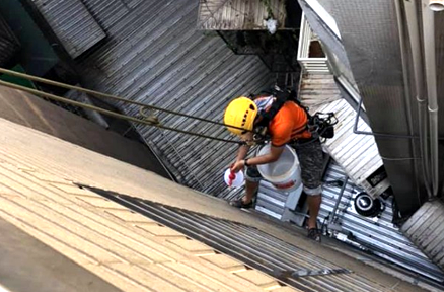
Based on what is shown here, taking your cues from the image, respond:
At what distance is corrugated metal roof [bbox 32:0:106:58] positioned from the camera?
41.9ft

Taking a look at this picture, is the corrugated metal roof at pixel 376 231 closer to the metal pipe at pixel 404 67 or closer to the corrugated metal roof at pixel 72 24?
the metal pipe at pixel 404 67

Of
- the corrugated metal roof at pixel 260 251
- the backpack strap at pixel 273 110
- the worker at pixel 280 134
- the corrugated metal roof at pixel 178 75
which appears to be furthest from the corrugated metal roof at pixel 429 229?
the corrugated metal roof at pixel 178 75

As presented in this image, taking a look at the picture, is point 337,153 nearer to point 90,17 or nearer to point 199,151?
point 199,151

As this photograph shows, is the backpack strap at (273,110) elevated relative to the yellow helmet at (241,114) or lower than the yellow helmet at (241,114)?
lower

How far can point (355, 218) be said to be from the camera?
10047mm

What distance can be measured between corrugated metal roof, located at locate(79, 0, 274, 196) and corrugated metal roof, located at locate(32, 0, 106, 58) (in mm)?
392

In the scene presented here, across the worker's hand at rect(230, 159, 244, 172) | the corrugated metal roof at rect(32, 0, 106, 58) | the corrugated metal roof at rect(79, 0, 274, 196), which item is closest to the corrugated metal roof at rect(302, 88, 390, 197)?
the worker's hand at rect(230, 159, 244, 172)

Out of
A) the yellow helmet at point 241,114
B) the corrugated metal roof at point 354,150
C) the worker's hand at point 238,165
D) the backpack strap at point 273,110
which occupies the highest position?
the yellow helmet at point 241,114

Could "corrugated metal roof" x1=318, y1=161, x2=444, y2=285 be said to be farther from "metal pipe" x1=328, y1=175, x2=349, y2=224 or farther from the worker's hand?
the worker's hand

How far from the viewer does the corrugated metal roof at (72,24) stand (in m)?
12.8

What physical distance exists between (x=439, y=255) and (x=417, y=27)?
5.01m

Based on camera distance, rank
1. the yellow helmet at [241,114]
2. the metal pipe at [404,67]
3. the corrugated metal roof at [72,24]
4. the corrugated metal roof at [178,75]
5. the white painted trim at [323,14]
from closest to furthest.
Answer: the metal pipe at [404,67], the white painted trim at [323,14], the yellow helmet at [241,114], the corrugated metal roof at [178,75], the corrugated metal roof at [72,24]

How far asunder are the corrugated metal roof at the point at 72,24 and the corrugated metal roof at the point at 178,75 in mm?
392

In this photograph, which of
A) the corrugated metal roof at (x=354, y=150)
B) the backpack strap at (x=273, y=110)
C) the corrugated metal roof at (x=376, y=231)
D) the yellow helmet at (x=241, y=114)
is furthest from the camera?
the corrugated metal roof at (x=376, y=231)
